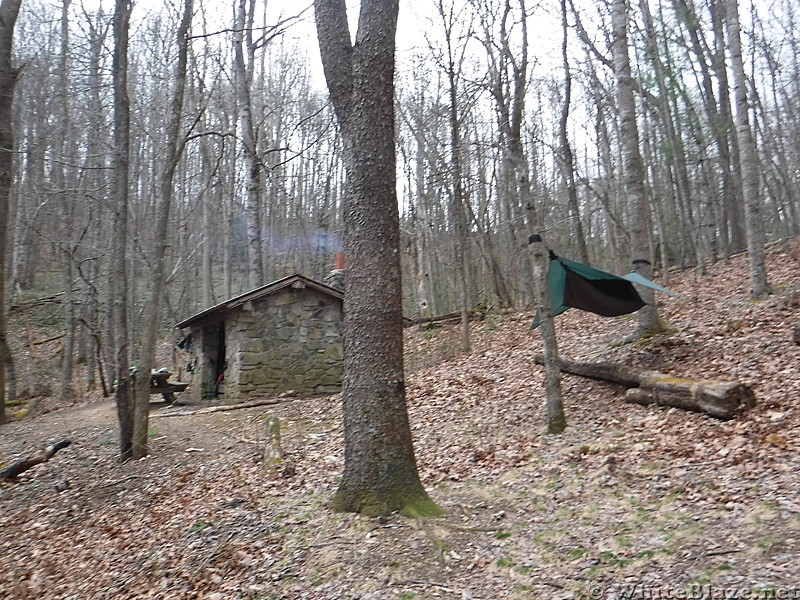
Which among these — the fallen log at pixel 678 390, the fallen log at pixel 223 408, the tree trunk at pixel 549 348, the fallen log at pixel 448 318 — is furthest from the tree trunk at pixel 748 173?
the fallen log at pixel 223 408

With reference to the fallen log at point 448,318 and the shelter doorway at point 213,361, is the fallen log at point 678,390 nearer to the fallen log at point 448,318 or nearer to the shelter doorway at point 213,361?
the fallen log at point 448,318

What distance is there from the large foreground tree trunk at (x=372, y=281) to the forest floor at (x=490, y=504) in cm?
31

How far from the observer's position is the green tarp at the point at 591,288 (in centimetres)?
723

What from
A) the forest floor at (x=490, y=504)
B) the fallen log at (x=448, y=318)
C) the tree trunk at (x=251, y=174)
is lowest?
the forest floor at (x=490, y=504)

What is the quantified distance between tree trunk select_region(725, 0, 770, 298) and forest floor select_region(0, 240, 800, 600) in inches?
16.5

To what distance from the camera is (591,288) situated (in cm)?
741

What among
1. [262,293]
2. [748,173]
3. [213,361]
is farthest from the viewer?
[213,361]

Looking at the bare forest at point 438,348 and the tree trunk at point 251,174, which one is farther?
the tree trunk at point 251,174

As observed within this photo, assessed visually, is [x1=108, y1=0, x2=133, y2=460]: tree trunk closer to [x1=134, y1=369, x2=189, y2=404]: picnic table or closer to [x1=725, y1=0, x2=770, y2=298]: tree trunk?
[x1=134, y1=369, x2=189, y2=404]: picnic table

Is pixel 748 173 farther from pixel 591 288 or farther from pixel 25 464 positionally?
pixel 25 464

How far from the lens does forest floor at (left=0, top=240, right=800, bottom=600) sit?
3.37 m

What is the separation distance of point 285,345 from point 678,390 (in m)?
8.72

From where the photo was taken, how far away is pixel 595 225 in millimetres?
25172

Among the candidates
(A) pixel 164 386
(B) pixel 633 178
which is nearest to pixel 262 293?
(A) pixel 164 386
